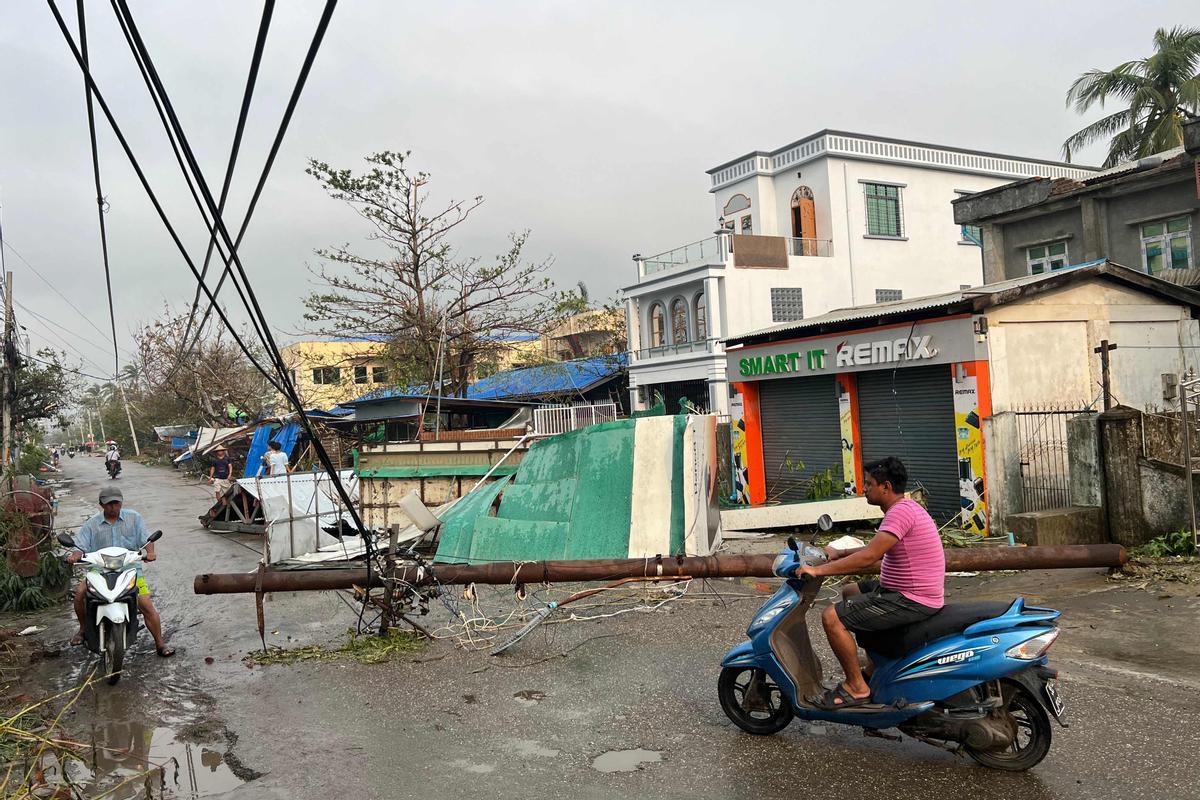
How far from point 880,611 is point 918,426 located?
33.3ft

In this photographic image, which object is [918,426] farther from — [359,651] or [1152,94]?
[1152,94]

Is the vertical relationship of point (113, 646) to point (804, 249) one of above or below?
below

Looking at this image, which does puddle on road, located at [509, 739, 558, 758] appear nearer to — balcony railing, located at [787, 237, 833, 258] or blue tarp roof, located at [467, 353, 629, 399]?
blue tarp roof, located at [467, 353, 629, 399]

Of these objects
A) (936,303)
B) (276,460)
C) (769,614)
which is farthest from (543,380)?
(769,614)

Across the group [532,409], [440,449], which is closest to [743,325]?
[532,409]

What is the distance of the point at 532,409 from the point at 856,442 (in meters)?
10.8

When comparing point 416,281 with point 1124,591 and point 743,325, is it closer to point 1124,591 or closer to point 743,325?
point 743,325

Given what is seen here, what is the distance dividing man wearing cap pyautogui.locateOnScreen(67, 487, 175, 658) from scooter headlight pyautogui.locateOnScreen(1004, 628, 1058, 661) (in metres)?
6.89

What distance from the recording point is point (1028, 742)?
4.62 meters

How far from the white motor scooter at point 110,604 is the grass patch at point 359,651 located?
3.43 ft

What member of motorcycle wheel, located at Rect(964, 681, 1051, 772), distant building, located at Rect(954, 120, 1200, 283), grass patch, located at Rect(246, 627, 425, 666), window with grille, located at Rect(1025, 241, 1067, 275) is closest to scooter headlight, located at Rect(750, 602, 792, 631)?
motorcycle wheel, located at Rect(964, 681, 1051, 772)

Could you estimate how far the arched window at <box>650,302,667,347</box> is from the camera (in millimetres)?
37688

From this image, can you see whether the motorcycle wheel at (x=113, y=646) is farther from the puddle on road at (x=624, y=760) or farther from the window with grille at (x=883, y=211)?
the window with grille at (x=883, y=211)

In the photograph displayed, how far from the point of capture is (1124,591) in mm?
8789
